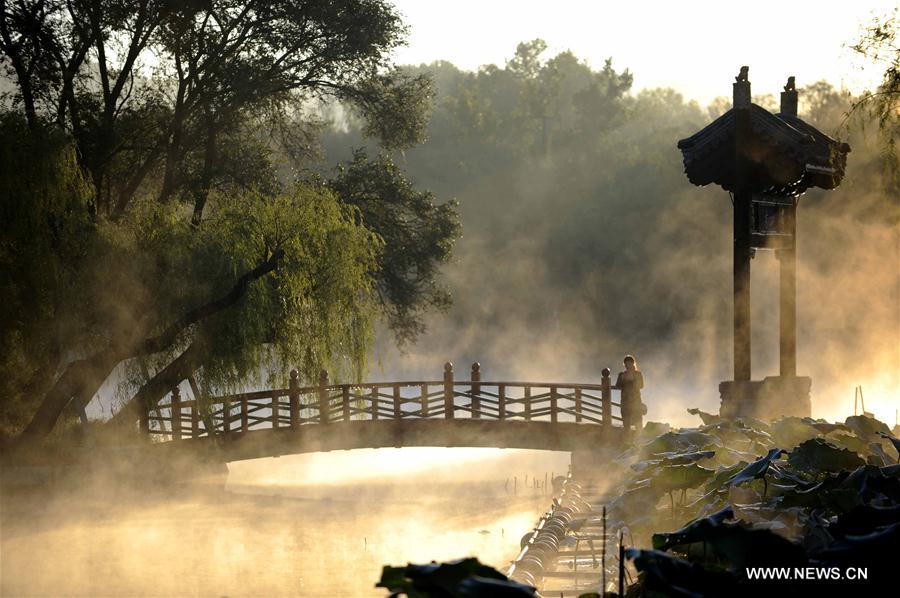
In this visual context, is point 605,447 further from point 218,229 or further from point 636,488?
point 636,488

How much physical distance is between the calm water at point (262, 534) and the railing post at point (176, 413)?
114 centimetres

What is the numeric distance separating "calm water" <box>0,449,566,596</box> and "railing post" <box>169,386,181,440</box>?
1141 millimetres

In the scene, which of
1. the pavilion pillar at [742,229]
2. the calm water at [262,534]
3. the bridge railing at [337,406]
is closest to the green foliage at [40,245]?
the calm water at [262,534]

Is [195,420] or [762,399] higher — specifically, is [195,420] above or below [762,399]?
below

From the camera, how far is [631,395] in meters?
20.2

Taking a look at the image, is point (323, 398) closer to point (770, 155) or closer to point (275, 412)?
point (275, 412)

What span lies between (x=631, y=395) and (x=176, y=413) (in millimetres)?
8253

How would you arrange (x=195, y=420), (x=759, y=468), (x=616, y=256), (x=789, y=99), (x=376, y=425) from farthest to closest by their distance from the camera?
(x=616, y=256), (x=376, y=425), (x=195, y=420), (x=789, y=99), (x=759, y=468)

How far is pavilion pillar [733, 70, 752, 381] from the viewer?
1236 centimetres

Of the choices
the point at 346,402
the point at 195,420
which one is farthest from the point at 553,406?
the point at 195,420

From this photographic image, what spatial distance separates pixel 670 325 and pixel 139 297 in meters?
31.9

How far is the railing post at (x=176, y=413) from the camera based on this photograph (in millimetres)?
21219

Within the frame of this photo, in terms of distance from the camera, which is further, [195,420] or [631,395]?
[195,420]

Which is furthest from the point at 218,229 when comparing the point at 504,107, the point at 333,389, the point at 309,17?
the point at 504,107
